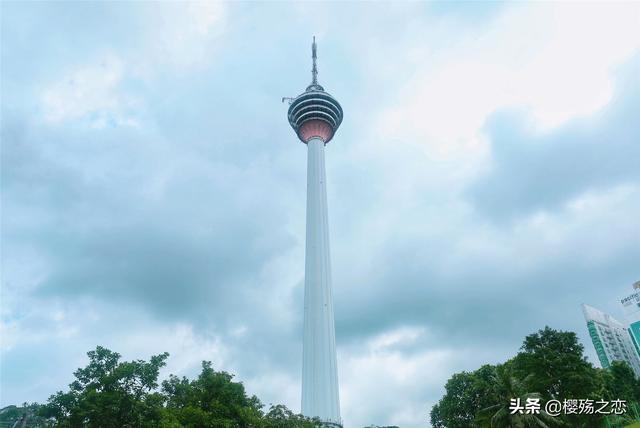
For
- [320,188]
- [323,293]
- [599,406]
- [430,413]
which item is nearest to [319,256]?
[323,293]

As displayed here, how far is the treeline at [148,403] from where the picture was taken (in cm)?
3688

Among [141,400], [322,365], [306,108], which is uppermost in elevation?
[306,108]

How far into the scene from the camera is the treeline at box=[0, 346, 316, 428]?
121 feet

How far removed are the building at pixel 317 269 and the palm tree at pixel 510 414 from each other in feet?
84.4

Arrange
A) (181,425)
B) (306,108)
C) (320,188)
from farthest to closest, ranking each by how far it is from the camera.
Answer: (306,108), (320,188), (181,425)

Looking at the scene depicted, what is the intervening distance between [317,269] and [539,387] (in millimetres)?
38237

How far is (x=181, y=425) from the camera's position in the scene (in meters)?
34.9

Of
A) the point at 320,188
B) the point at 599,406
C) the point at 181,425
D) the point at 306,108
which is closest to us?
the point at 181,425

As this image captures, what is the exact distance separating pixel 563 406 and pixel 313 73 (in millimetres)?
83727

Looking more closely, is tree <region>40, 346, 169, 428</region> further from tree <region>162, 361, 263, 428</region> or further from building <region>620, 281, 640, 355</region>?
building <region>620, 281, 640, 355</region>

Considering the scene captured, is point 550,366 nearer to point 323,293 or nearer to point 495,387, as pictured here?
point 495,387

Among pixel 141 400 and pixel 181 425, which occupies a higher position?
pixel 141 400

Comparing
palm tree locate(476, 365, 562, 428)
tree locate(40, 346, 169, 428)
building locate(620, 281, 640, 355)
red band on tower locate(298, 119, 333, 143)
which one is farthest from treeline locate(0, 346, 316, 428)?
building locate(620, 281, 640, 355)

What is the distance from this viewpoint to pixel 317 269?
76.0 meters
